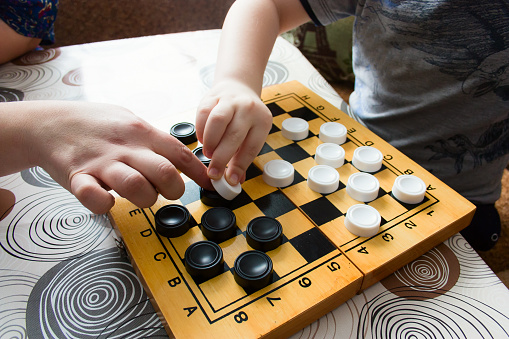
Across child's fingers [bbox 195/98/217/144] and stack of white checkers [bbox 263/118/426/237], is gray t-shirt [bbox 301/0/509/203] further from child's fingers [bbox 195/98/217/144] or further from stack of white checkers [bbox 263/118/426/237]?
child's fingers [bbox 195/98/217/144]

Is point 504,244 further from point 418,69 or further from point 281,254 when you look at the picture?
point 281,254

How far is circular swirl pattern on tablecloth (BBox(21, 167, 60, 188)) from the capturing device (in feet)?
2.44

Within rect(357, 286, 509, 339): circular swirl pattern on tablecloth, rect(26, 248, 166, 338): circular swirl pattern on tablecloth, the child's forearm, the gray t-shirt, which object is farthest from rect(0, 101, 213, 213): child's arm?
the gray t-shirt

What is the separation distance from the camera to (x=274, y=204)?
657 millimetres

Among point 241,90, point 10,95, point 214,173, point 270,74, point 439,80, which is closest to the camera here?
Result: point 214,173

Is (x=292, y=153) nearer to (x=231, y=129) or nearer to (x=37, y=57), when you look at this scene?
(x=231, y=129)

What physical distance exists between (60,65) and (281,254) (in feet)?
2.85

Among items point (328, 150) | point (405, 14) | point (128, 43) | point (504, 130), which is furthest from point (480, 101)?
point (128, 43)

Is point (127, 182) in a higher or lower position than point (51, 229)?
higher

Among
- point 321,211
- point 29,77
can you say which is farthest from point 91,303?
point 29,77

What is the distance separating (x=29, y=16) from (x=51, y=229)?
732mm

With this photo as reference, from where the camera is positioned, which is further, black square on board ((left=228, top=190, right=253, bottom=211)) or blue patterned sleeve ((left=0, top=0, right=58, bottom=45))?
blue patterned sleeve ((left=0, top=0, right=58, bottom=45))

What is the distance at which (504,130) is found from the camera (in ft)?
2.87

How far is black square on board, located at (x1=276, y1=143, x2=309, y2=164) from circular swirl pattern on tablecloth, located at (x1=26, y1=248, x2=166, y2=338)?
0.34 meters
